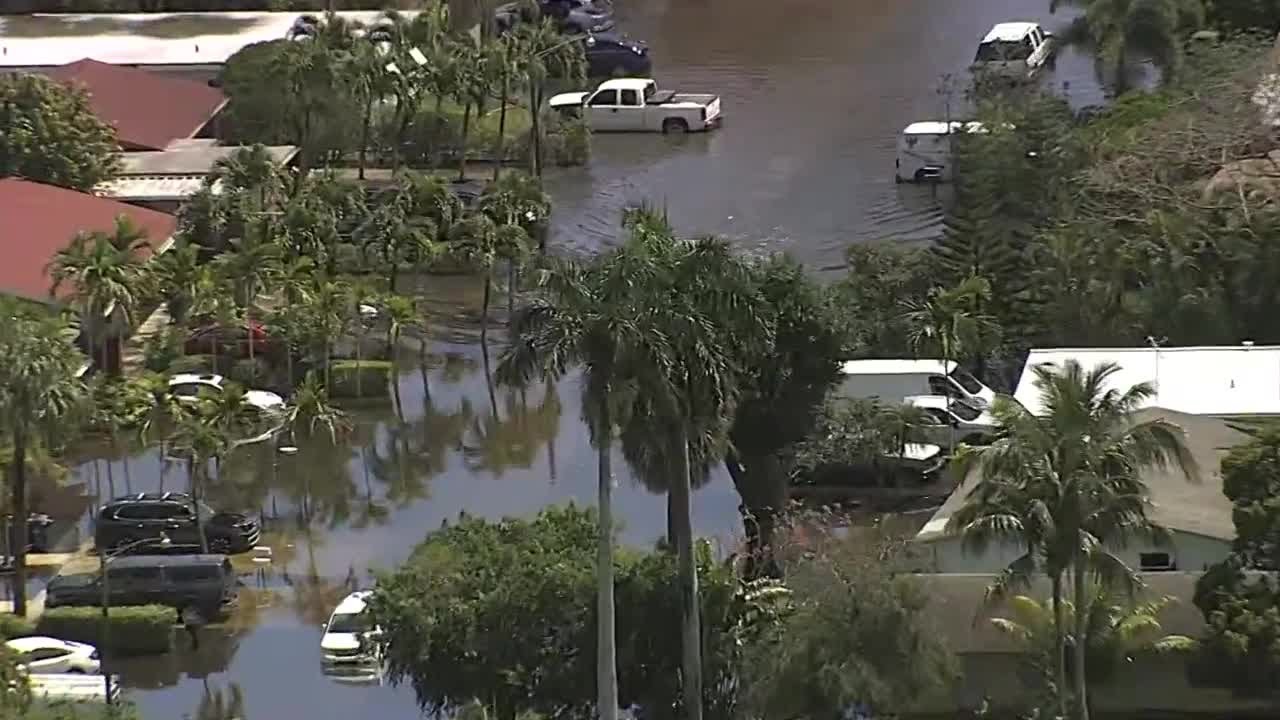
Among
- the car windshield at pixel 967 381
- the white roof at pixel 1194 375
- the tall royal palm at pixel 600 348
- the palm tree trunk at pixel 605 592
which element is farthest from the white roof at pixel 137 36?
the palm tree trunk at pixel 605 592

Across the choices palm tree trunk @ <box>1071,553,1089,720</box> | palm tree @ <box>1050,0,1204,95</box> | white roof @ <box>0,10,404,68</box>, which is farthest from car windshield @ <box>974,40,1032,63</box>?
palm tree trunk @ <box>1071,553,1089,720</box>

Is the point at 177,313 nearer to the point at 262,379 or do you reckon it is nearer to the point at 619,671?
the point at 262,379

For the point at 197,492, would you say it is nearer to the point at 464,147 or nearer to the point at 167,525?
the point at 167,525

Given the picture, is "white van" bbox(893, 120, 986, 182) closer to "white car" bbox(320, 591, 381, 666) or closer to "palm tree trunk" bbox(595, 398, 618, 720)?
"white car" bbox(320, 591, 381, 666)

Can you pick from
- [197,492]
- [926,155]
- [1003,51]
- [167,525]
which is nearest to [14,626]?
[167,525]

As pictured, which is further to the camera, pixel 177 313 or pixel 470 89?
pixel 470 89

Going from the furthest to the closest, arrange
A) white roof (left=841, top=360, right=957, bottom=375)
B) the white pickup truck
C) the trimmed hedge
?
the white pickup truck → white roof (left=841, top=360, right=957, bottom=375) → the trimmed hedge

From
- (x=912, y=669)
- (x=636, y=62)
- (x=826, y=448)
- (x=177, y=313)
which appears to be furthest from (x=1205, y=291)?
(x=636, y=62)
